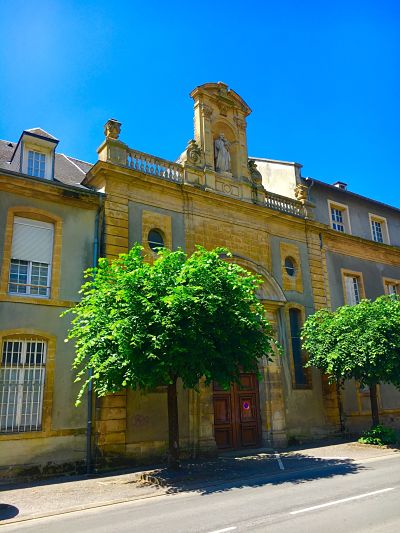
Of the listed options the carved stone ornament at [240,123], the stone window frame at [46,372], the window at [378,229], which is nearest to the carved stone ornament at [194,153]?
the carved stone ornament at [240,123]

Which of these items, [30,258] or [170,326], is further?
[30,258]

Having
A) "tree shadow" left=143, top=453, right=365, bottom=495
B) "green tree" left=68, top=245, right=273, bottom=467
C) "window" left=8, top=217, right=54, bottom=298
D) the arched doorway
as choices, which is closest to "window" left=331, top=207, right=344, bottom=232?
the arched doorway

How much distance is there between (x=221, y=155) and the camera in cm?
1741

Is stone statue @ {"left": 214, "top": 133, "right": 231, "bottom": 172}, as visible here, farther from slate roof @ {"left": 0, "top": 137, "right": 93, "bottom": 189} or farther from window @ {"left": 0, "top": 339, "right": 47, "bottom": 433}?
window @ {"left": 0, "top": 339, "right": 47, "bottom": 433}

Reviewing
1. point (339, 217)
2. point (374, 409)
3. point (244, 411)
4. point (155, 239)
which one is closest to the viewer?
point (155, 239)

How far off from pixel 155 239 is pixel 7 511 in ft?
28.0

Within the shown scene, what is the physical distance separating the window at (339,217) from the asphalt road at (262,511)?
12811mm

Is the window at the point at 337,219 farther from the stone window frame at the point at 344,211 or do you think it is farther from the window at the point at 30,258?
the window at the point at 30,258

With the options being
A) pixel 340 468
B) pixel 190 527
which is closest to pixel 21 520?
pixel 190 527

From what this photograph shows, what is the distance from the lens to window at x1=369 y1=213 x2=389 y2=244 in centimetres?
2214

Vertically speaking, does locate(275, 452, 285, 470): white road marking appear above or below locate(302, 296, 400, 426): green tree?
below

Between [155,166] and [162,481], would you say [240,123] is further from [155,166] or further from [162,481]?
[162,481]

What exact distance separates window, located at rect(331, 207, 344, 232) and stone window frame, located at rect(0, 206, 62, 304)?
12.6 metres

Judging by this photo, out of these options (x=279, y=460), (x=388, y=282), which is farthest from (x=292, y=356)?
(x=388, y=282)
